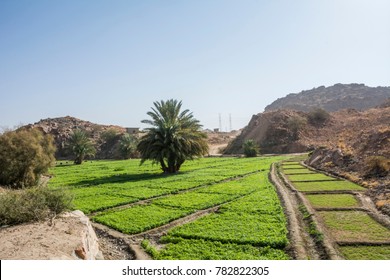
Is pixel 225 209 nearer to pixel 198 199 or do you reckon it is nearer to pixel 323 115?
pixel 198 199

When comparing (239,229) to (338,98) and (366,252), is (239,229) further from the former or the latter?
(338,98)

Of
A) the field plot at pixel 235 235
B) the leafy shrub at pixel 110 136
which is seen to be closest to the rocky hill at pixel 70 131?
the leafy shrub at pixel 110 136

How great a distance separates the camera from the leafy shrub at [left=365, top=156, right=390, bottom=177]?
21.6 metres

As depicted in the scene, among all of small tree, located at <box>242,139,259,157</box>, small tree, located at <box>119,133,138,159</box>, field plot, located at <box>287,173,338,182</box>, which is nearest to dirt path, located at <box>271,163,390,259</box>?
field plot, located at <box>287,173,338,182</box>

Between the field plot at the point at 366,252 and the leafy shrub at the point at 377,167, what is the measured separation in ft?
45.4

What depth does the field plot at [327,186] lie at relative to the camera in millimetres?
19297

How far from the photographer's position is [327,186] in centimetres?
2042

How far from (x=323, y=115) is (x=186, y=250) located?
71.2 metres

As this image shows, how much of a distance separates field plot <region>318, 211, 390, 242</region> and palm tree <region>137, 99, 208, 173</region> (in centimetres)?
1879

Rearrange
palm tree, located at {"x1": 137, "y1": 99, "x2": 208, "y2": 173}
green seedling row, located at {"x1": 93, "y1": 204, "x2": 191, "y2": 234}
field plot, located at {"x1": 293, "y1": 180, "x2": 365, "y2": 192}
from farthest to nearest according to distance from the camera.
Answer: palm tree, located at {"x1": 137, "y1": 99, "x2": 208, "y2": 173} < field plot, located at {"x1": 293, "y1": 180, "x2": 365, "y2": 192} < green seedling row, located at {"x1": 93, "y1": 204, "x2": 191, "y2": 234}

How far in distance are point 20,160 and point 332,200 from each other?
2217cm

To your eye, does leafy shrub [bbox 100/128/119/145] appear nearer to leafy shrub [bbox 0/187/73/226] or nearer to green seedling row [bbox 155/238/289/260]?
leafy shrub [bbox 0/187/73/226]

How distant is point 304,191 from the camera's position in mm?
19141

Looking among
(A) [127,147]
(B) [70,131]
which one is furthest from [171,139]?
(B) [70,131]
